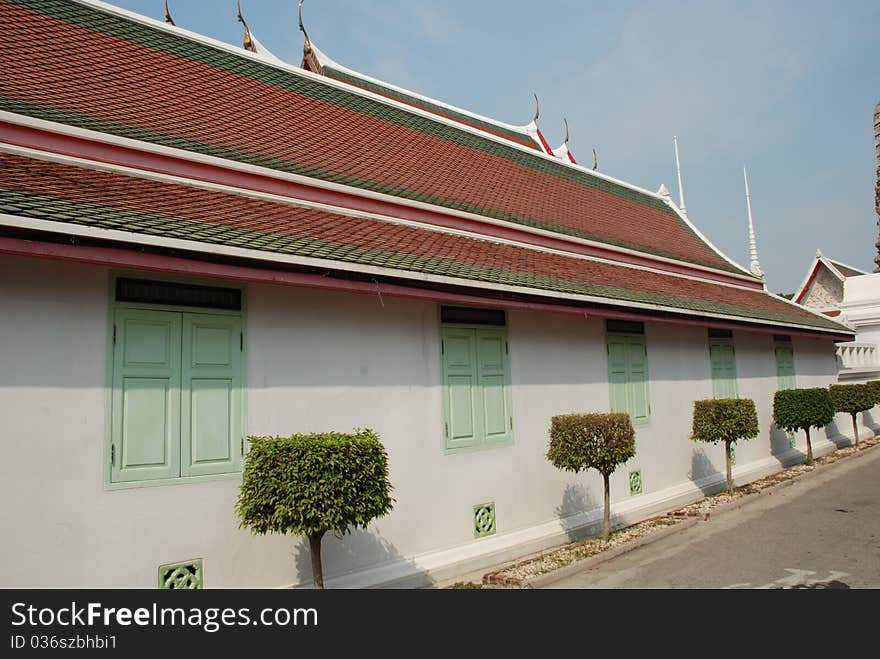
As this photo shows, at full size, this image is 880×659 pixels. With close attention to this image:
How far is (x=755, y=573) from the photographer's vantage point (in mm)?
6145

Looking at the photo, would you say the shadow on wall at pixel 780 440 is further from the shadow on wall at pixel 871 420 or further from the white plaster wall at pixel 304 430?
the shadow on wall at pixel 871 420

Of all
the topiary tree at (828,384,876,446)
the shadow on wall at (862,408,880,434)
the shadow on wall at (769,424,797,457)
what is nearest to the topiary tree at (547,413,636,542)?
the shadow on wall at (769,424,797,457)

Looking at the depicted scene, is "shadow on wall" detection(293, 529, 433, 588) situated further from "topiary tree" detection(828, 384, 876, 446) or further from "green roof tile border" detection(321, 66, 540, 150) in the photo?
"topiary tree" detection(828, 384, 876, 446)

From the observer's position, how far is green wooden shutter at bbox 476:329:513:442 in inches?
282

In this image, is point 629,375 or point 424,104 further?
point 424,104

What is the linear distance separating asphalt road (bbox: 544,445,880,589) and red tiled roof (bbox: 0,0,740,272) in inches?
189

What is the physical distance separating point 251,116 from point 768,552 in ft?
24.9

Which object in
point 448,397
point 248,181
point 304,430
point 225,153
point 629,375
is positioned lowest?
point 304,430

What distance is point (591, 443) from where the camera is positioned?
7105 mm

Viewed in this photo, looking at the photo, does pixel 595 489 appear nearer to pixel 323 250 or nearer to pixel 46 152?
pixel 323 250

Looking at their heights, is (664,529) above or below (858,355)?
below

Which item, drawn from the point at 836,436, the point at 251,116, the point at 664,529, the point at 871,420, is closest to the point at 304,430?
the point at 251,116

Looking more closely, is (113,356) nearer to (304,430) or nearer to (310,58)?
(304,430)
